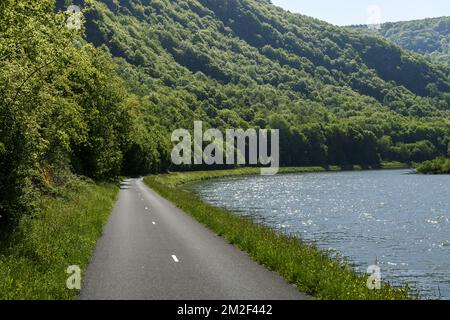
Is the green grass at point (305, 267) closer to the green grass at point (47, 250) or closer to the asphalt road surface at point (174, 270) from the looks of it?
the asphalt road surface at point (174, 270)

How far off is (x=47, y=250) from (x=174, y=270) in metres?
4.49

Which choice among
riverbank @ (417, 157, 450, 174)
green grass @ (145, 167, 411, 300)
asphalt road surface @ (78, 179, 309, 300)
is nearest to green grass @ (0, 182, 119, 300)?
asphalt road surface @ (78, 179, 309, 300)

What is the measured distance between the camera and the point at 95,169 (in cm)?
5966

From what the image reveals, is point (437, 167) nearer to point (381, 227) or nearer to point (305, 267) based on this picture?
point (381, 227)

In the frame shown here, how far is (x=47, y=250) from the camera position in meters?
19.1

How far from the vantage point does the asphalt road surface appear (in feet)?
48.9

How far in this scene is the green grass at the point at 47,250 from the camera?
1418 cm

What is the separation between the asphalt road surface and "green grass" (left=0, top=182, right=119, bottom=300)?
679 mm

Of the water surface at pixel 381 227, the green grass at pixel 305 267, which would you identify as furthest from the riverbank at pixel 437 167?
the green grass at pixel 305 267

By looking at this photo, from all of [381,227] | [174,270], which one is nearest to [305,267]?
[174,270]

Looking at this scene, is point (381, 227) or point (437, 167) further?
point (437, 167)

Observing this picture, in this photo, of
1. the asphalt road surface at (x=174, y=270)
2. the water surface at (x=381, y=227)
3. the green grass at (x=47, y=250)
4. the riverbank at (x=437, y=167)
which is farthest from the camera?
the riverbank at (x=437, y=167)

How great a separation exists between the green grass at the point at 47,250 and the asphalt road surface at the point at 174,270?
2.23 ft
